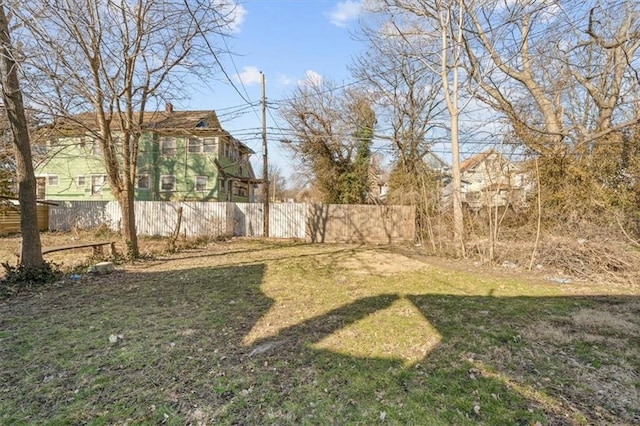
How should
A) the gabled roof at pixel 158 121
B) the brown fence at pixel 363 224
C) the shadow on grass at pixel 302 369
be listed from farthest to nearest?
the brown fence at pixel 363 224 < the gabled roof at pixel 158 121 < the shadow on grass at pixel 302 369

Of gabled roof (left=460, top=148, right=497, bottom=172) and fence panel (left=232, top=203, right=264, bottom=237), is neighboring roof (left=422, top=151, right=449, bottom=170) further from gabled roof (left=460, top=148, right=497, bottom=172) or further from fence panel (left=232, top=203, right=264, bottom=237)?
fence panel (left=232, top=203, right=264, bottom=237)

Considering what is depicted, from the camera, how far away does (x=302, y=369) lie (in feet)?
9.12

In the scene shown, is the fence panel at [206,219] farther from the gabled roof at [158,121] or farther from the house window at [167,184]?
the house window at [167,184]

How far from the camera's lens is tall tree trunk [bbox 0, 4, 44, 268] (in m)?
5.38

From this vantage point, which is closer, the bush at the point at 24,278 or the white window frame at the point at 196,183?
the bush at the point at 24,278

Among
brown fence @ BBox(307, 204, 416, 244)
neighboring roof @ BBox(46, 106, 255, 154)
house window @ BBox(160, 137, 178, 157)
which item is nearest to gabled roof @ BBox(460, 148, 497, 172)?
brown fence @ BBox(307, 204, 416, 244)

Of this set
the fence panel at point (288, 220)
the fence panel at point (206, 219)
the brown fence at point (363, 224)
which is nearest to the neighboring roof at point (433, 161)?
the brown fence at point (363, 224)

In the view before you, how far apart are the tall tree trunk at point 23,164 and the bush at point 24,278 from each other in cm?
10

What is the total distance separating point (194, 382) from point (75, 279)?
4.95 m

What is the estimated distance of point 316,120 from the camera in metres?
17.8

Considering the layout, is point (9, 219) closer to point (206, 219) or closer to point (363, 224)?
point (206, 219)

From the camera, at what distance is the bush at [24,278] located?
5.33 metres

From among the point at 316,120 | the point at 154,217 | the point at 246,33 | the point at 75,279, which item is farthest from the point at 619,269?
the point at 154,217

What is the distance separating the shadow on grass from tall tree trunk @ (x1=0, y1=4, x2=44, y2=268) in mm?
1505
